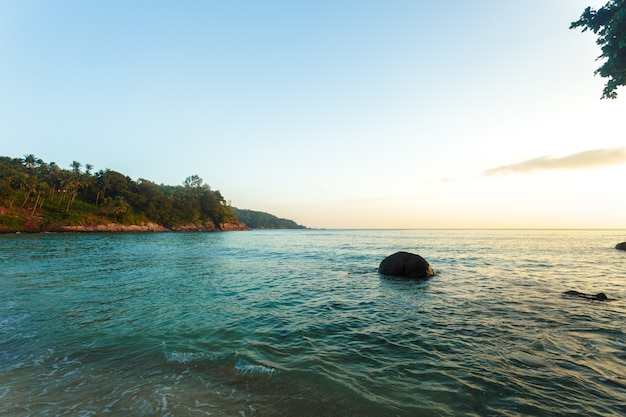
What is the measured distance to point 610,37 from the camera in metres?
14.2

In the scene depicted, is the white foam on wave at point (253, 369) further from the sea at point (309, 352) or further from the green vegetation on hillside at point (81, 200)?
the green vegetation on hillside at point (81, 200)

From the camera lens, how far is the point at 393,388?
21.2ft

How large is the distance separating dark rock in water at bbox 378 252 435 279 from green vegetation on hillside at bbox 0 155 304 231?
115999 mm

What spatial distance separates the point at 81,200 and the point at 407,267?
16823 centimetres

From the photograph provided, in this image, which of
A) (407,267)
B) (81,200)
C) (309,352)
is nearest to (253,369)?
(309,352)

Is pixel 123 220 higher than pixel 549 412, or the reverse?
pixel 123 220

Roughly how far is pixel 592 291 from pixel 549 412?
673 inches

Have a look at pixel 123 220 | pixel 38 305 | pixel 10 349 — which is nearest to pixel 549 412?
pixel 10 349

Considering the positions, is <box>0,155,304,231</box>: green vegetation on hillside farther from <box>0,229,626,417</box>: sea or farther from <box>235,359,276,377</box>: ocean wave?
<box>235,359,276,377</box>: ocean wave

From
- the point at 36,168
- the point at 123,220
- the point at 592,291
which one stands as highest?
the point at 36,168

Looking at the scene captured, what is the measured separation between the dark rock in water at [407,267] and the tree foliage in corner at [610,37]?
1512 centimetres

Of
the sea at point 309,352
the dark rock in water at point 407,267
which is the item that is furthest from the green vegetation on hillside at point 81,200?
the dark rock in water at point 407,267

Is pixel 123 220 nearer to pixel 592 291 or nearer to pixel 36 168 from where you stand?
pixel 36 168

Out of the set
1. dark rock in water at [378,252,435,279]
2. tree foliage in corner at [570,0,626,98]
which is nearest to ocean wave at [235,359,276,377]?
dark rock in water at [378,252,435,279]
